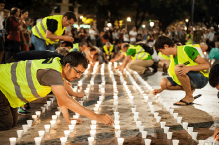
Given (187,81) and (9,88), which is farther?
(187,81)

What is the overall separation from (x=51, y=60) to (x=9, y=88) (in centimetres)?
70

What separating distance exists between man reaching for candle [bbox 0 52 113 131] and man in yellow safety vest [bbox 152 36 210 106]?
7.31ft

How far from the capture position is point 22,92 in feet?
12.0

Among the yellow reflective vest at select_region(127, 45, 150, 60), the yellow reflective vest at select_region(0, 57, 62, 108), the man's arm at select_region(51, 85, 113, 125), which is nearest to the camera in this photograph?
the man's arm at select_region(51, 85, 113, 125)

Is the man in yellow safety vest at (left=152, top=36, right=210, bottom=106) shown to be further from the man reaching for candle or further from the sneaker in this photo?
the sneaker

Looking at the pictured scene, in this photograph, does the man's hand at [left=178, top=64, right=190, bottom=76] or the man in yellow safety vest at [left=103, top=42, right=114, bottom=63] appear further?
the man in yellow safety vest at [left=103, top=42, right=114, bottom=63]

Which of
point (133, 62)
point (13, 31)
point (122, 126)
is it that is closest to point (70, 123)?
point (122, 126)

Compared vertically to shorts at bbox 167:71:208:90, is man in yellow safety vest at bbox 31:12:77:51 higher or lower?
higher

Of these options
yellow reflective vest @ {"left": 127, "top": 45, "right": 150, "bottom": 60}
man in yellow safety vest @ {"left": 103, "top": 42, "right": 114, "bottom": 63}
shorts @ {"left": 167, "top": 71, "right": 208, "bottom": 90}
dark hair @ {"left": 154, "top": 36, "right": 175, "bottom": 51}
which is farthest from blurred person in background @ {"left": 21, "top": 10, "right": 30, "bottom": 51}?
man in yellow safety vest @ {"left": 103, "top": 42, "right": 114, "bottom": 63}

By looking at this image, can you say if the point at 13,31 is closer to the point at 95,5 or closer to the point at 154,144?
the point at 154,144

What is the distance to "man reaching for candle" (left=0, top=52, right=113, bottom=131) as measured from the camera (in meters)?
3.28

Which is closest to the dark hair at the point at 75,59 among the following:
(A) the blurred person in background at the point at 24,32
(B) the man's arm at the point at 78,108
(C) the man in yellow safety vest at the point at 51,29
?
(B) the man's arm at the point at 78,108

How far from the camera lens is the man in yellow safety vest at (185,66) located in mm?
5176

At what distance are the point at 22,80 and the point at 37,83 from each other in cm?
22
